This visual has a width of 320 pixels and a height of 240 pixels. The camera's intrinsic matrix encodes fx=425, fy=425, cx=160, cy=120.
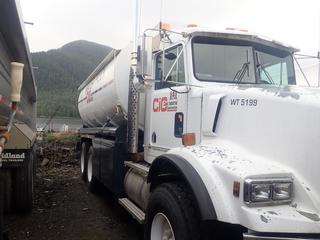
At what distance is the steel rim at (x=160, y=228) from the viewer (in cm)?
418

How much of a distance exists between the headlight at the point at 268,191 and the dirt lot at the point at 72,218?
3.30 m

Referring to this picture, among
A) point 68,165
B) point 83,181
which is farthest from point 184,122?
point 68,165

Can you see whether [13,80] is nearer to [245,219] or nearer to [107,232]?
[245,219]

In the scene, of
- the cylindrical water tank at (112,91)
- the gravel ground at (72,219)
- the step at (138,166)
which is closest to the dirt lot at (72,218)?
the gravel ground at (72,219)

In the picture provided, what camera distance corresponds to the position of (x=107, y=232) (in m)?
6.25

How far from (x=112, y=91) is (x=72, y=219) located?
7.18 ft

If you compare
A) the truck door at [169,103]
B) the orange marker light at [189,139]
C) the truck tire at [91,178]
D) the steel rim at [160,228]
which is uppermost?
the truck door at [169,103]

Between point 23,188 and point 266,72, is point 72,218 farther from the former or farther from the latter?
point 266,72

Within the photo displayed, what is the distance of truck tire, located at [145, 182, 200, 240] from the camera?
11.8 feet

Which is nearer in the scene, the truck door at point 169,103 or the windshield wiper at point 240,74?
the windshield wiper at point 240,74

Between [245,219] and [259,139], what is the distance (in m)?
0.80

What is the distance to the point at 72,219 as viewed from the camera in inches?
272

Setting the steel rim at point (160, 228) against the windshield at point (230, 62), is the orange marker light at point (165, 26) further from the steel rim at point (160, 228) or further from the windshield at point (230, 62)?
the steel rim at point (160, 228)

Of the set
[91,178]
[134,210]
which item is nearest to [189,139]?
[134,210]
